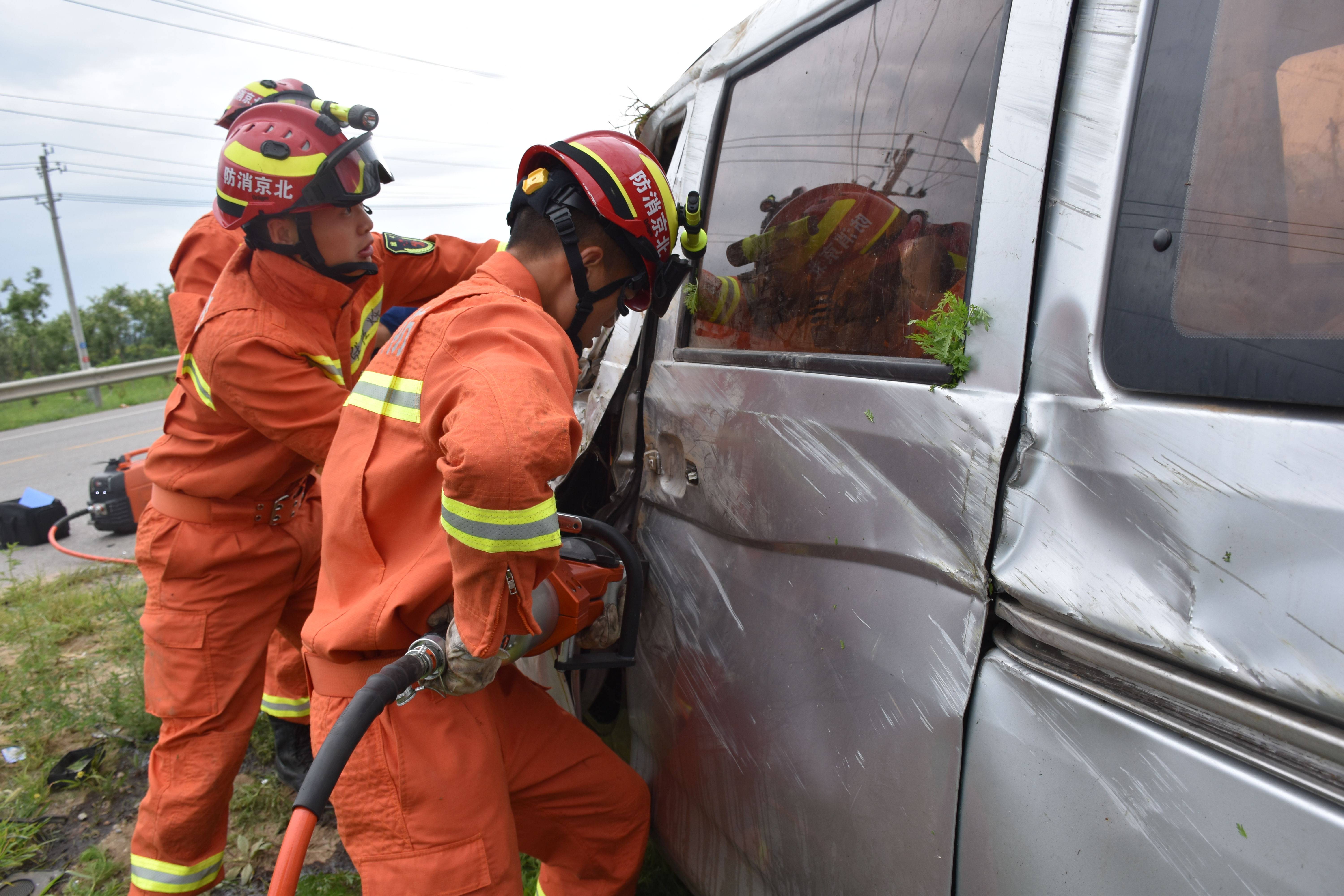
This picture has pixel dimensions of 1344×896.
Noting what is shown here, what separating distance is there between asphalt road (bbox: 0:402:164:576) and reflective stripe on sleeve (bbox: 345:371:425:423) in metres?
4.04

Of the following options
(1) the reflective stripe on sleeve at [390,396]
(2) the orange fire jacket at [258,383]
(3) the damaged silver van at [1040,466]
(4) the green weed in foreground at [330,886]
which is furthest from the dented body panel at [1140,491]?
(4) the green weed in foreground at [330,886]

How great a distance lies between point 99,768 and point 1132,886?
335cm

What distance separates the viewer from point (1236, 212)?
2.68 ft

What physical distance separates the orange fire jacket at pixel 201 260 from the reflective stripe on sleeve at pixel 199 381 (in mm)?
367

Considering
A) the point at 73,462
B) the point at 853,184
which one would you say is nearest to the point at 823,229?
the point at 853,184

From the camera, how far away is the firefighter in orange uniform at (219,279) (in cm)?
265

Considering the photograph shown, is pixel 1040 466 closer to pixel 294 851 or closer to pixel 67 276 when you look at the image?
pixel 294 851

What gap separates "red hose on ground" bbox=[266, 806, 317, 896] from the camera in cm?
112

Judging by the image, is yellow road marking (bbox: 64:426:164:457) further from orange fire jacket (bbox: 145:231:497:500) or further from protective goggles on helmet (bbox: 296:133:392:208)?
protective goggles on helmet (bbox: 296:133:392:208)

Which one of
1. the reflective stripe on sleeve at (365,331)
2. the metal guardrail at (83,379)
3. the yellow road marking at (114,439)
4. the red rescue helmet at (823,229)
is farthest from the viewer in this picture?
the metal guardrail at (83,379)

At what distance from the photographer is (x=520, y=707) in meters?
1.75

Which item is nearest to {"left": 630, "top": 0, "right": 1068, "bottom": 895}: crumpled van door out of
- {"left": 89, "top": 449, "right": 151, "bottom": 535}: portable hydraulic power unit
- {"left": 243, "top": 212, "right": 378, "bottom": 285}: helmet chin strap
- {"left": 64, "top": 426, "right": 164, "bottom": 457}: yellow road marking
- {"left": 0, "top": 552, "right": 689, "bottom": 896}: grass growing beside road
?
{"left": 0, "top": 552, "right": 689, "bottom": 896}: grass growing beside road

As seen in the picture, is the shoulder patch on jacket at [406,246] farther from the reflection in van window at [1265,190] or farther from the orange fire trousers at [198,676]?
the reflection in van window at [1265,190]

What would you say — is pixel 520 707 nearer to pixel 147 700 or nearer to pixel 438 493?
pixel 438 493
